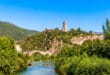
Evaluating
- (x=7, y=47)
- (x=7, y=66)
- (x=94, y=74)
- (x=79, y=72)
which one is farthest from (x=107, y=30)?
(x=94, y=74)

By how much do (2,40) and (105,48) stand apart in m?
25.2

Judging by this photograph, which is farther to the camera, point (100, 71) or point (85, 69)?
point (85, 69)

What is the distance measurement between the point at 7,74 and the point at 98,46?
A: 18083mm

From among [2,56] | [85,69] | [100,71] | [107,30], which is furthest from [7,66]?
[107,30]

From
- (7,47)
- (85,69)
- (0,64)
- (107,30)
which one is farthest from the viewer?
(107,30)

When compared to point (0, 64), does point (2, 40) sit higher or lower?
→ higher

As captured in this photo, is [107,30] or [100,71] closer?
[100,71]

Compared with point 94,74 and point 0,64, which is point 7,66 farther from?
point 94,74

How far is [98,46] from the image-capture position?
70.3 meters

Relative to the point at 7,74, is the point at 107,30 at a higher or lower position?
higher

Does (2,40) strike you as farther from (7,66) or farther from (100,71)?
(100,71)

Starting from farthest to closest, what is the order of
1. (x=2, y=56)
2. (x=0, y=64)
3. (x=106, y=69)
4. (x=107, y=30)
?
1. (x=107, y=30)
2. (x=2, y=56)
3. (x=0, y=64)
4. (x=106, y=69)

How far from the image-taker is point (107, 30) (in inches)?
4176

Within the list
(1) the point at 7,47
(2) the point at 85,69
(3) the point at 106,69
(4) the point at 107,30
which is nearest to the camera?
(3) the point at 106,69
